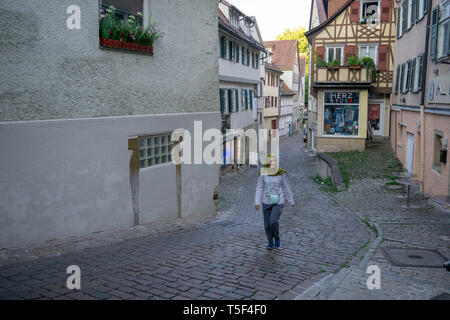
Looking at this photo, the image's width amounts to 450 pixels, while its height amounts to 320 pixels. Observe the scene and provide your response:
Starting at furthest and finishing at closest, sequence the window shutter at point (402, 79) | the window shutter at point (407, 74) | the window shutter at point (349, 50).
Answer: the window shutter at point (349, 50)
the window shutter at point (402, 79)
the window shutter at point (407, 74)

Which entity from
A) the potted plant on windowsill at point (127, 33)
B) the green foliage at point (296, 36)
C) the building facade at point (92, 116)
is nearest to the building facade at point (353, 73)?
the building facade at point (92, 116)

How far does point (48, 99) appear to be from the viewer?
23.9 ft

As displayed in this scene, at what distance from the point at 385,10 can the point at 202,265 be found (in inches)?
972

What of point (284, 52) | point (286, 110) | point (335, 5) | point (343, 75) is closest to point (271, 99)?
point (286, 110)

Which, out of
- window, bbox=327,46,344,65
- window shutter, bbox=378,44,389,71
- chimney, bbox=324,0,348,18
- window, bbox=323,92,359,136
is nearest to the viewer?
window, bbox=323,92,359,136

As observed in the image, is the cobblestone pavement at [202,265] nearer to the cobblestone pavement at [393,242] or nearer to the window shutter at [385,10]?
the cobblestone pavement at [393,242]

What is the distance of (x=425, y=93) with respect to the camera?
14898mm

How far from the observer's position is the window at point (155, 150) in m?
9.50

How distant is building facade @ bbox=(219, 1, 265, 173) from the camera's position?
23527mm

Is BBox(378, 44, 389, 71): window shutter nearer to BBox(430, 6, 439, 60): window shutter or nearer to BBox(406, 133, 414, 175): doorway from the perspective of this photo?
BBox(406, 133, 414, 175): doorway

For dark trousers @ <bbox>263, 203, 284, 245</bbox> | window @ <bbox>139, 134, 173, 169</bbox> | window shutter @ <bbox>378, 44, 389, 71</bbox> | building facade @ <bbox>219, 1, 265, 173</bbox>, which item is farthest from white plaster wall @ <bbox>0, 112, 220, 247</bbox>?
window shutter @ <bbox>378, 44, 389, 71</bbox>

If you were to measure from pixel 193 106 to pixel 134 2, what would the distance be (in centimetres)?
292

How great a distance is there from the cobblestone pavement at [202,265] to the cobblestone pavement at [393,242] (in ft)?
1.14
